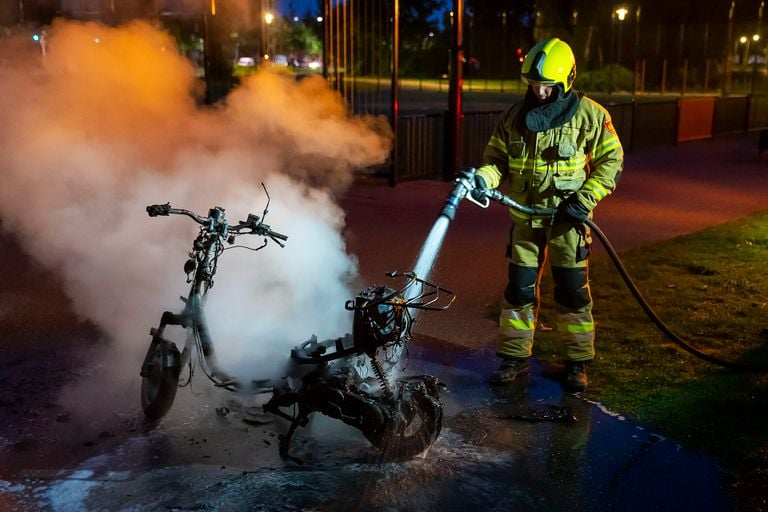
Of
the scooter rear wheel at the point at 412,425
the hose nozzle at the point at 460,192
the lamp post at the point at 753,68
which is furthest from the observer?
the lamp post at the point at 753,68

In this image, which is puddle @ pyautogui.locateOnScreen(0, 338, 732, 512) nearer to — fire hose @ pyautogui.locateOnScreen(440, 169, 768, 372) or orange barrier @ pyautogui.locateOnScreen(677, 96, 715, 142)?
fire hose @ pyautogui.locateOnScreen(440, 169, 768, 372)

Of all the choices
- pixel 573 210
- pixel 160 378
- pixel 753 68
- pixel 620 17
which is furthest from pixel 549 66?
pixel 620 17

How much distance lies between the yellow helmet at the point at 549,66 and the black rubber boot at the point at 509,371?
1795mm

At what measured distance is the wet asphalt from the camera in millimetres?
3682

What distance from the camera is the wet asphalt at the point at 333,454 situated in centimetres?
368

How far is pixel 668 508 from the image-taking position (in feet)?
12.0

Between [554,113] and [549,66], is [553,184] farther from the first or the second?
[549,66]

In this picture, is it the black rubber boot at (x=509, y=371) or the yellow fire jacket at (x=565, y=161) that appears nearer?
the yellow fire jacket at (x=565, y=161)

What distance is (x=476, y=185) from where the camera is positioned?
455 cm

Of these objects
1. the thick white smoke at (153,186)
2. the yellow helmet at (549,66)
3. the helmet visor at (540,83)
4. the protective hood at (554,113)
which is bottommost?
the thick white smoke at (153,186)

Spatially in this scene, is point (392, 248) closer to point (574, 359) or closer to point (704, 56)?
point (574, 359)

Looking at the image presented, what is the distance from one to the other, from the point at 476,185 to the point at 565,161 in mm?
671

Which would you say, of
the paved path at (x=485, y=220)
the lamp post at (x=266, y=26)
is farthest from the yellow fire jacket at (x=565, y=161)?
the lamp post at (x=266, y=26)

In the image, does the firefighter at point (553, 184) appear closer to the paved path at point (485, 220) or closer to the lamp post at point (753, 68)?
the paved path at point (485, 220)
